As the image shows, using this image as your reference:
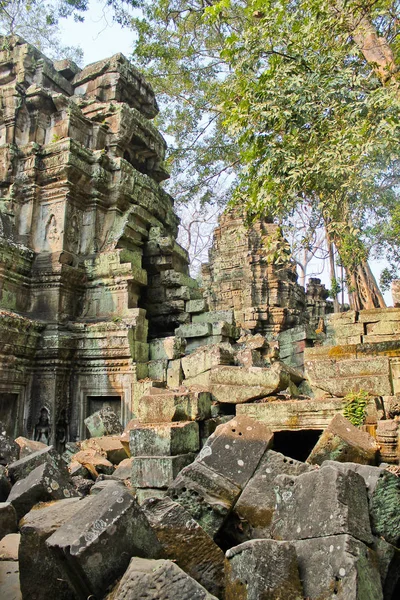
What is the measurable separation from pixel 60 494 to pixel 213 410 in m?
2.02

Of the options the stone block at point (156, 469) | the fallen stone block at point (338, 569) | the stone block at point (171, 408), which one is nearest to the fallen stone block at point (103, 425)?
the stone block at point (171, 408)

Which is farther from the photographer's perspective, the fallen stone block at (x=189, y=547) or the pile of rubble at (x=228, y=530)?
the fallen stone block at (x=189, y=547)

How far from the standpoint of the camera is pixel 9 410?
8125 mm

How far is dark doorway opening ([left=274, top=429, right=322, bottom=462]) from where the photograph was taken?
4.98m

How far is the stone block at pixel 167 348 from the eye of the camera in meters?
8.27

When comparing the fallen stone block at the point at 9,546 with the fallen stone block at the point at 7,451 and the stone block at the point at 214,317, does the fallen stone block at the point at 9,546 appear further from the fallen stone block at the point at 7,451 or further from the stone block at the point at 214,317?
the stone block at the point at 214,317

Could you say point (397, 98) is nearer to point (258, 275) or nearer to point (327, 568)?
point (327, 568)

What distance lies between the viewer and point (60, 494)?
3840mm

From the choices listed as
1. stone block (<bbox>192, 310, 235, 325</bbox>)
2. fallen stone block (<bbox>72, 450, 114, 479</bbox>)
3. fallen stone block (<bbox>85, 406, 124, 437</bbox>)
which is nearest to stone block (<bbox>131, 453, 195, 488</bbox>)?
fallen stone block (<bbox>72, 450, 114, 479</bbox>)

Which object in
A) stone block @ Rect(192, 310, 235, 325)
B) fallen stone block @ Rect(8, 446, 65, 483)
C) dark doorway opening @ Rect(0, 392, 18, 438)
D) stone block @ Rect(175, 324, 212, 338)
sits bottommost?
fallen stone block @ Rect(8, 446, 65, 483)

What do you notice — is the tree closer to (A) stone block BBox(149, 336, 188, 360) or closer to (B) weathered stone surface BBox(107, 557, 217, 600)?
(A) stone block BBox(149, 336, 188, 360)

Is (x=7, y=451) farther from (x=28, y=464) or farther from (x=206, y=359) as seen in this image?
(x=206, y=359)

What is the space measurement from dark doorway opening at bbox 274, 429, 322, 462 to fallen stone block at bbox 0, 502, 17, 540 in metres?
2.53

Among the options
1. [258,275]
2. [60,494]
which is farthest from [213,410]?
[258,275]
